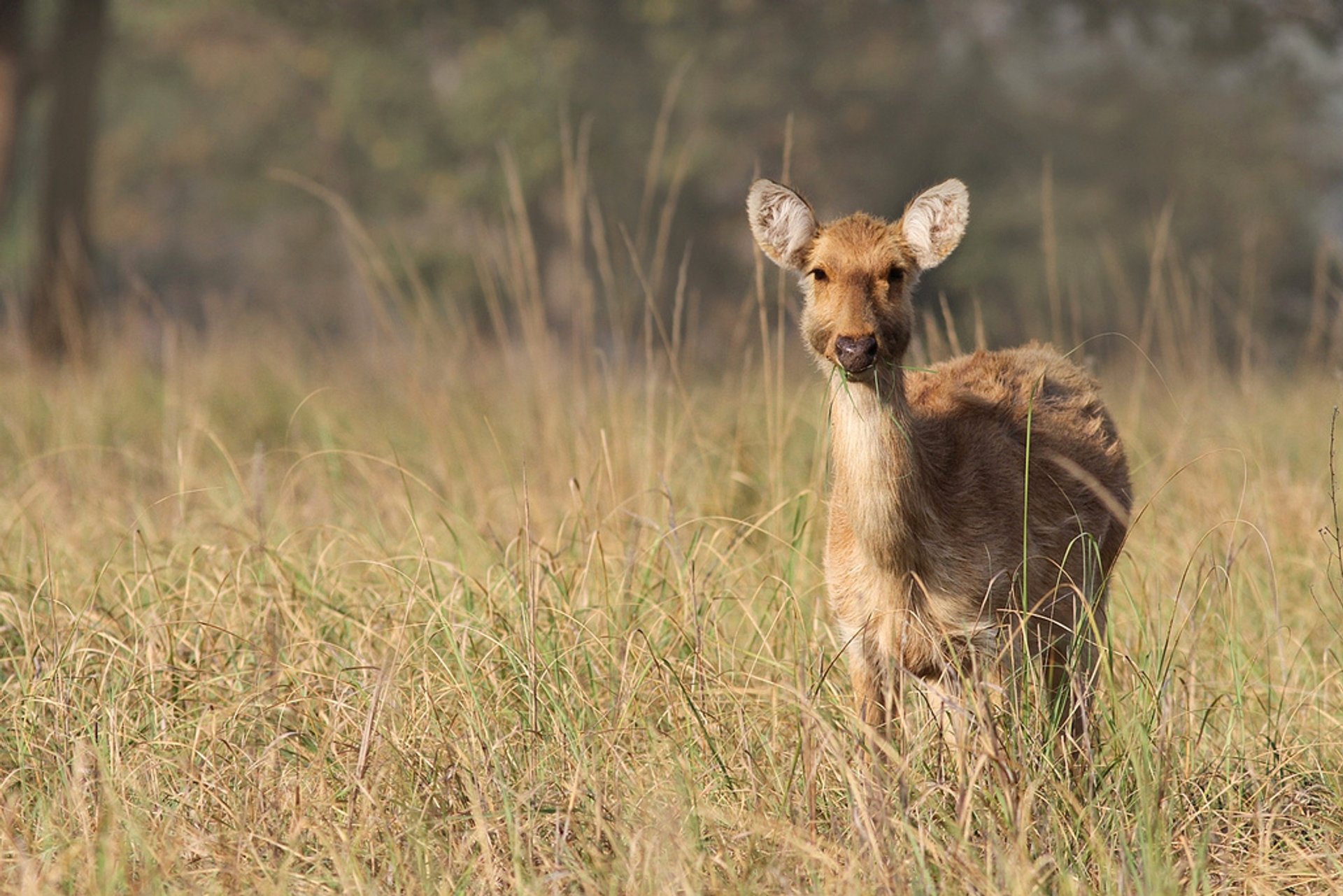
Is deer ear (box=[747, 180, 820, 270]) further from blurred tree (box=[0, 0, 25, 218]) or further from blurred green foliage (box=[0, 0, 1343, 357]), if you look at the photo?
blurred tree (box=[0, 0, 25, 218])

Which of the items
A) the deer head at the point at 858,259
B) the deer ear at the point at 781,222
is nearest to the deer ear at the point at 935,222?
the deer head at the point at 858,259

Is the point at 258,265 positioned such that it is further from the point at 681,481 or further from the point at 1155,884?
the point at 1155,884

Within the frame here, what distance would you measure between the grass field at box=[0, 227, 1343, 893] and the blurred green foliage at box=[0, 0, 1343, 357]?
8933 mm

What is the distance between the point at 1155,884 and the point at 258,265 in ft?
125

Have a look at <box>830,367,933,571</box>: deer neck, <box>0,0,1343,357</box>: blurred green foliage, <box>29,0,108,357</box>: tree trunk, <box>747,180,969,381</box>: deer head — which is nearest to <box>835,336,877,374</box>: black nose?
<box>747,180,969,381</box>: deer head

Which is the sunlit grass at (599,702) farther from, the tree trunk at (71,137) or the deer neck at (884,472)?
the tree trunk at (71,137)

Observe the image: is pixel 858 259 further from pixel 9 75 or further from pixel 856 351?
pixel 9 75

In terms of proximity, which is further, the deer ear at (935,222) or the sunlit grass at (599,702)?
the deer ear at (935,222)

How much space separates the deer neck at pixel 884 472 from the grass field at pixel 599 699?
0.35 metres

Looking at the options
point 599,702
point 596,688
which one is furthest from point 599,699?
point 596,688

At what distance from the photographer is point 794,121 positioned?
14484mm

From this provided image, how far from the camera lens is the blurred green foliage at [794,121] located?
56.5ft

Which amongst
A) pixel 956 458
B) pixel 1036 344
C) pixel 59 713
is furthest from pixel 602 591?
pixel 1036 344

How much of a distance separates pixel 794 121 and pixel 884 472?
36.8 feet
